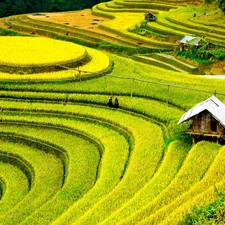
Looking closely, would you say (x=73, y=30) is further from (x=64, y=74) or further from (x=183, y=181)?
(x=183, y=181)

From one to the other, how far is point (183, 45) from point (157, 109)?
550 inches

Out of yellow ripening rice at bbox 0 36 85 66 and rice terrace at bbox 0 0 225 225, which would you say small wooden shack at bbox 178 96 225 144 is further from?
yellow ripening rice at bbox 0 36 85 66

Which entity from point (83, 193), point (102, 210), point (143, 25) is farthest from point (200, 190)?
point (143, 25)

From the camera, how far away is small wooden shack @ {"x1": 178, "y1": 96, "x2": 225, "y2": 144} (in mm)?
12977

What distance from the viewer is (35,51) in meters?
24.0

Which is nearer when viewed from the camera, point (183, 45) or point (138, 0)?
point (183, 45)

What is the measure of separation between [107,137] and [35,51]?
1003 cm

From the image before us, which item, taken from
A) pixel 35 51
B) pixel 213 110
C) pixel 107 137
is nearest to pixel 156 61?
pixel 35 51

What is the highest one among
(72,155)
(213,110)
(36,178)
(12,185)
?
(213,110)

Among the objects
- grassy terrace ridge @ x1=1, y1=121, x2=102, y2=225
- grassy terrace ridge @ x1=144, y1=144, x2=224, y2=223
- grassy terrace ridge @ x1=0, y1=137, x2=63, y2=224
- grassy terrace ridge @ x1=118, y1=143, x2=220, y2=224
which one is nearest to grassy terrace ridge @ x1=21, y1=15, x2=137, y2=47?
grassy terrace ridge @ x1=1, y1=121, x2=102, y2=225

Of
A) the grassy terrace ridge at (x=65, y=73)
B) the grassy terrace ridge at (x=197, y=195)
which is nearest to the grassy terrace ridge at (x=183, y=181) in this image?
the grassy terrace ridge at (x=197, y=195)

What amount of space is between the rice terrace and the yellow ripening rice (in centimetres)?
5

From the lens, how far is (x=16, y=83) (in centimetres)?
2033

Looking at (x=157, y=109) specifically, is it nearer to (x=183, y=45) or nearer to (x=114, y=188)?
(x=114, y=188)
